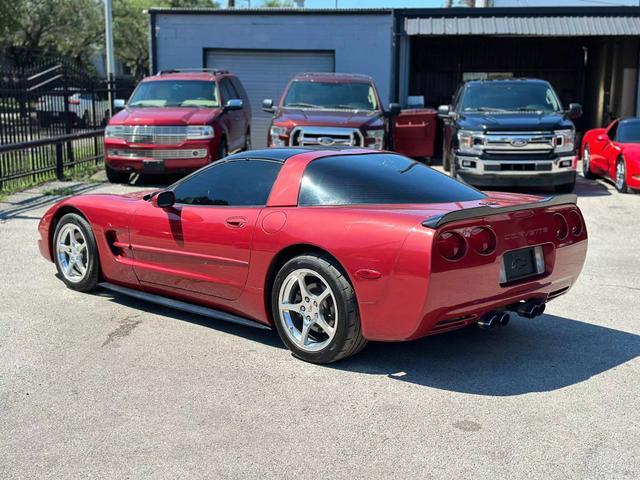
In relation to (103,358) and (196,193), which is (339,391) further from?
(196,193)

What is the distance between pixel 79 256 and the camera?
22.5ft

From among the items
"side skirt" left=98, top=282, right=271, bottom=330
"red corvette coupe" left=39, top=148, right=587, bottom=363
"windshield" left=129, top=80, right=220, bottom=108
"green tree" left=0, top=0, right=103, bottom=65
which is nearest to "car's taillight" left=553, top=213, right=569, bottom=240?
"red corvette coupe" left=39, top=148, right=587, bottom=363

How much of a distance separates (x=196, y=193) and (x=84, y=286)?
4.97ft

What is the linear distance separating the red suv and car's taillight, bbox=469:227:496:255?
31.3 ft

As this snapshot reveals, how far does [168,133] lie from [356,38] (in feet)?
29.1

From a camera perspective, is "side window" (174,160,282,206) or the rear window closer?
the rear window

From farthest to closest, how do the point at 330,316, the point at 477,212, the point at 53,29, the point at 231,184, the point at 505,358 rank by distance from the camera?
the point at 53,29, the point at 231,184, the point at 505,358, the point at 330,316, the point at 477,212

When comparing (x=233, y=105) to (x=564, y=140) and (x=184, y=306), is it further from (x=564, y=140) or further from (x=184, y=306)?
(x=184, y=306)

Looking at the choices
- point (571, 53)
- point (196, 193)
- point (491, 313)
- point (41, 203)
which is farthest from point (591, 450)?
point (571, 53)

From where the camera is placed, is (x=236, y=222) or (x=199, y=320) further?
(x=199, y=320)

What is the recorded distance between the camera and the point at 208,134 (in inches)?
545

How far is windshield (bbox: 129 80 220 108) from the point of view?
14.8 meters

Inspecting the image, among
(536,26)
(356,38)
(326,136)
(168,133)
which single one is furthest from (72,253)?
(536,26)

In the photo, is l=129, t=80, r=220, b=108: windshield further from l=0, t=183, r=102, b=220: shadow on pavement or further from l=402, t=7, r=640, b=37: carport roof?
l=402, t=7, r=640, b=37: carport roof
